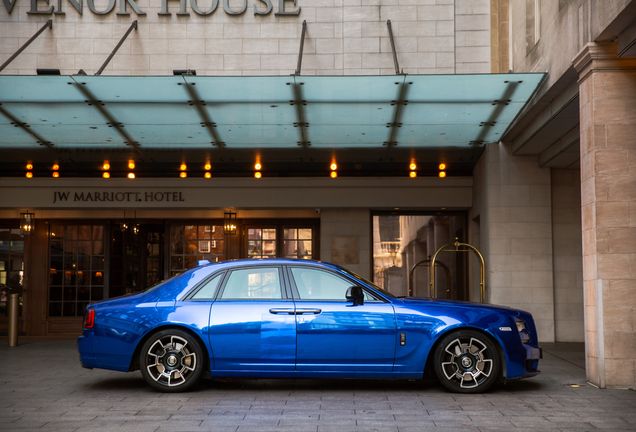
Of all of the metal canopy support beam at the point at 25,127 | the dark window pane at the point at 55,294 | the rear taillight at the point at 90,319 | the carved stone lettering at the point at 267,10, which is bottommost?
the dark window pane at the point at 55,294

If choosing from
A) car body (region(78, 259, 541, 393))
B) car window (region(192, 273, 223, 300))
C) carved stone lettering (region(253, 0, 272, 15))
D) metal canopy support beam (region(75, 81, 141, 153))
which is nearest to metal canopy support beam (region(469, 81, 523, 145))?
car body (region(78, 259, 541, 393))

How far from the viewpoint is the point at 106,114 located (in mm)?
9805

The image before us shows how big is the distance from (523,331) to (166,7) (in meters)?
9.04

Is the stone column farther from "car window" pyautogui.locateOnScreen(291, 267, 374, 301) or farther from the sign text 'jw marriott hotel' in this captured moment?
the sign text 'jw marriott hotel'

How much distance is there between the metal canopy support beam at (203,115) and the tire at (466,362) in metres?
5.05

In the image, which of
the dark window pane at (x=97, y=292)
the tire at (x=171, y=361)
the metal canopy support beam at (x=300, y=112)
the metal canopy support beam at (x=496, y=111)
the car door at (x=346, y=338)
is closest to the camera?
the car door at (x=346, y=338)

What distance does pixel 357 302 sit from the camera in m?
6.42

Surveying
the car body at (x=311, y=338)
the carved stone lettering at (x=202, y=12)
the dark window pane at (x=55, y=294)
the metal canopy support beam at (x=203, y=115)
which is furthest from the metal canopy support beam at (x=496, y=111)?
the dark window pane at (x=55, y=294)

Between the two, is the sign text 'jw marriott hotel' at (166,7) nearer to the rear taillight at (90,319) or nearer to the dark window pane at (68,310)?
the dark window pane at (68,310)

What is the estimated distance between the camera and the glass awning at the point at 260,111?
862 centimetres

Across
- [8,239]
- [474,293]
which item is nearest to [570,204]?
[474,293]

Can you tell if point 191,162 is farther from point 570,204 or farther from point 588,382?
point 588,382

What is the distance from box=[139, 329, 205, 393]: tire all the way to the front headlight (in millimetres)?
3379

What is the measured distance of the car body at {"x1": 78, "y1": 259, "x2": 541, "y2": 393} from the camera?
6.34 m
